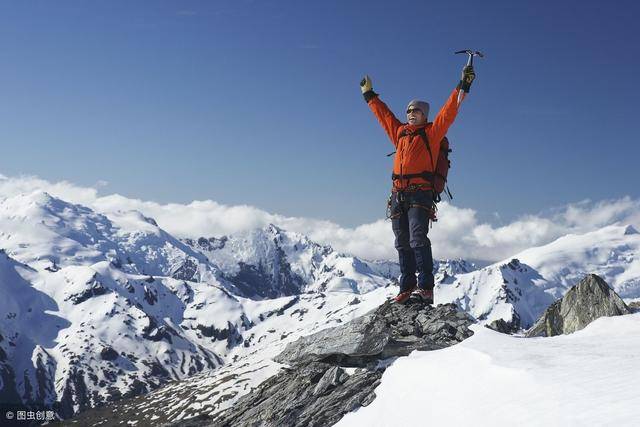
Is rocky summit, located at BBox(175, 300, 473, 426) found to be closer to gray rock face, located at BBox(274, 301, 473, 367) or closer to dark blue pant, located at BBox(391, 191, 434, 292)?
gray rock face, located at BBox(274, 301, 473, 367)

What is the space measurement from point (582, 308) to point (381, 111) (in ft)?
31.4

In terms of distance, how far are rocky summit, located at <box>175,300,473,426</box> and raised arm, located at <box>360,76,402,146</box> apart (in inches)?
221

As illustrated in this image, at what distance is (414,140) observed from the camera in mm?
14219

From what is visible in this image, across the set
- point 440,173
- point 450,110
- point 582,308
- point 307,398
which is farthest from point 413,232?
point 582,308

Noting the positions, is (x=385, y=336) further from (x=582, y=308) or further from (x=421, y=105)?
(x=582, y=308)

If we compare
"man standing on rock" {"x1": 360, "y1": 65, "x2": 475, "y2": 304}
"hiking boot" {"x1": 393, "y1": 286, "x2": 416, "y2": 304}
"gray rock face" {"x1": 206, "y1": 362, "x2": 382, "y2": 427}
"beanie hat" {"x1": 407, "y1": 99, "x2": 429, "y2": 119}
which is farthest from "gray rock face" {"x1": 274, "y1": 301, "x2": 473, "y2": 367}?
"beanie hat" {"x1": 407, "y1": 99, "x2": 429, "y2": 119}

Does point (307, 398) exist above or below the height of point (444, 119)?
below

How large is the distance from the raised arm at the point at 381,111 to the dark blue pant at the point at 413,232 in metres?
1.86

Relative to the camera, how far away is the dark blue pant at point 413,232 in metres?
14.5

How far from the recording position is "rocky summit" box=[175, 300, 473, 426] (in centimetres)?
1215

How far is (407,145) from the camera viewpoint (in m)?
14.4

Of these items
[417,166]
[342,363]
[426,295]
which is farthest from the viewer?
[426,295]

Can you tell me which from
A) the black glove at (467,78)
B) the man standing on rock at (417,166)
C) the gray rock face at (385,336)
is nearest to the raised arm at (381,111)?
the man standing on rock at (417,166)

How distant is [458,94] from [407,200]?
3.36m
